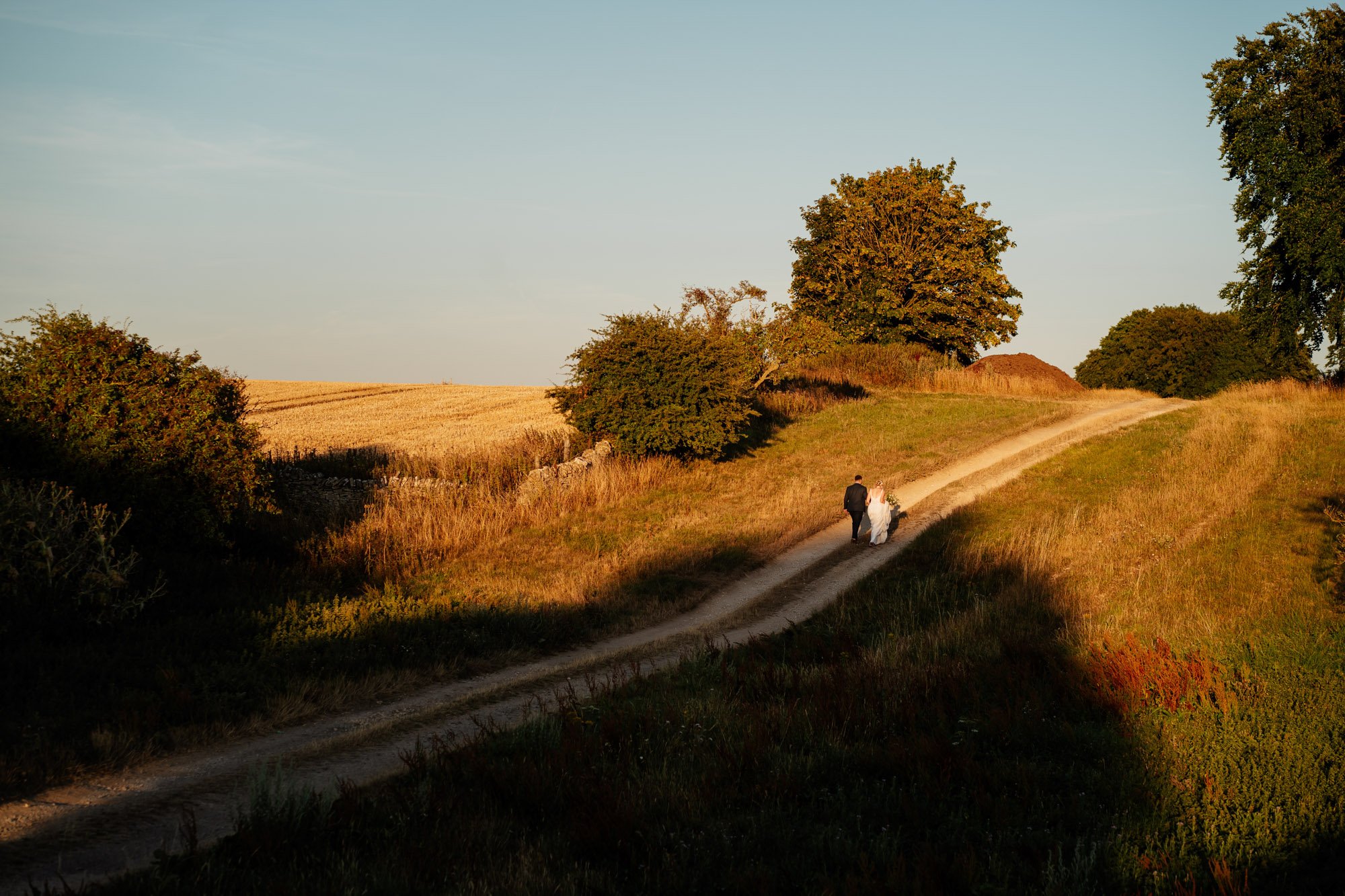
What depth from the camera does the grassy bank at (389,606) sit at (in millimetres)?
8578

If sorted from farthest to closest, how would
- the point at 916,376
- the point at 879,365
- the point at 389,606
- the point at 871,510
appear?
the point at 879,365
the point at 916,376
the point at 871,510
the point at 389,606

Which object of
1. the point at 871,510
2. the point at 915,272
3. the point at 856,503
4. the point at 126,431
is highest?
the point at 915,272

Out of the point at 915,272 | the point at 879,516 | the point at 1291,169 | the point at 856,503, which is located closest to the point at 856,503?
the point at 856,503

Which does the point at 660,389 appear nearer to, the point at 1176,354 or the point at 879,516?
the point at 879,516

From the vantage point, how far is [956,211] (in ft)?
150

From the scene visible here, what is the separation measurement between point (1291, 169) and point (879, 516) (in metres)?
23.6

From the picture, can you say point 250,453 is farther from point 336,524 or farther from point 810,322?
point 810,322

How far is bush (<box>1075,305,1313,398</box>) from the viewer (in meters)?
63.0

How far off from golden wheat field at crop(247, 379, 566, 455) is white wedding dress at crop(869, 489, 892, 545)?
485 inches

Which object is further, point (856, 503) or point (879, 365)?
point (879, 365)

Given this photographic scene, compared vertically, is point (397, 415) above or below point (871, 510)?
above

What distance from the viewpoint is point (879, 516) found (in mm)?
18484

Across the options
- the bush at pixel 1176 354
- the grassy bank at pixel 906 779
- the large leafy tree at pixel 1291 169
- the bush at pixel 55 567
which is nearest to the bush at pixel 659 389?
the grassy bank at pixel 906 779

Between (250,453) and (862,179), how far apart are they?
41.8 m
